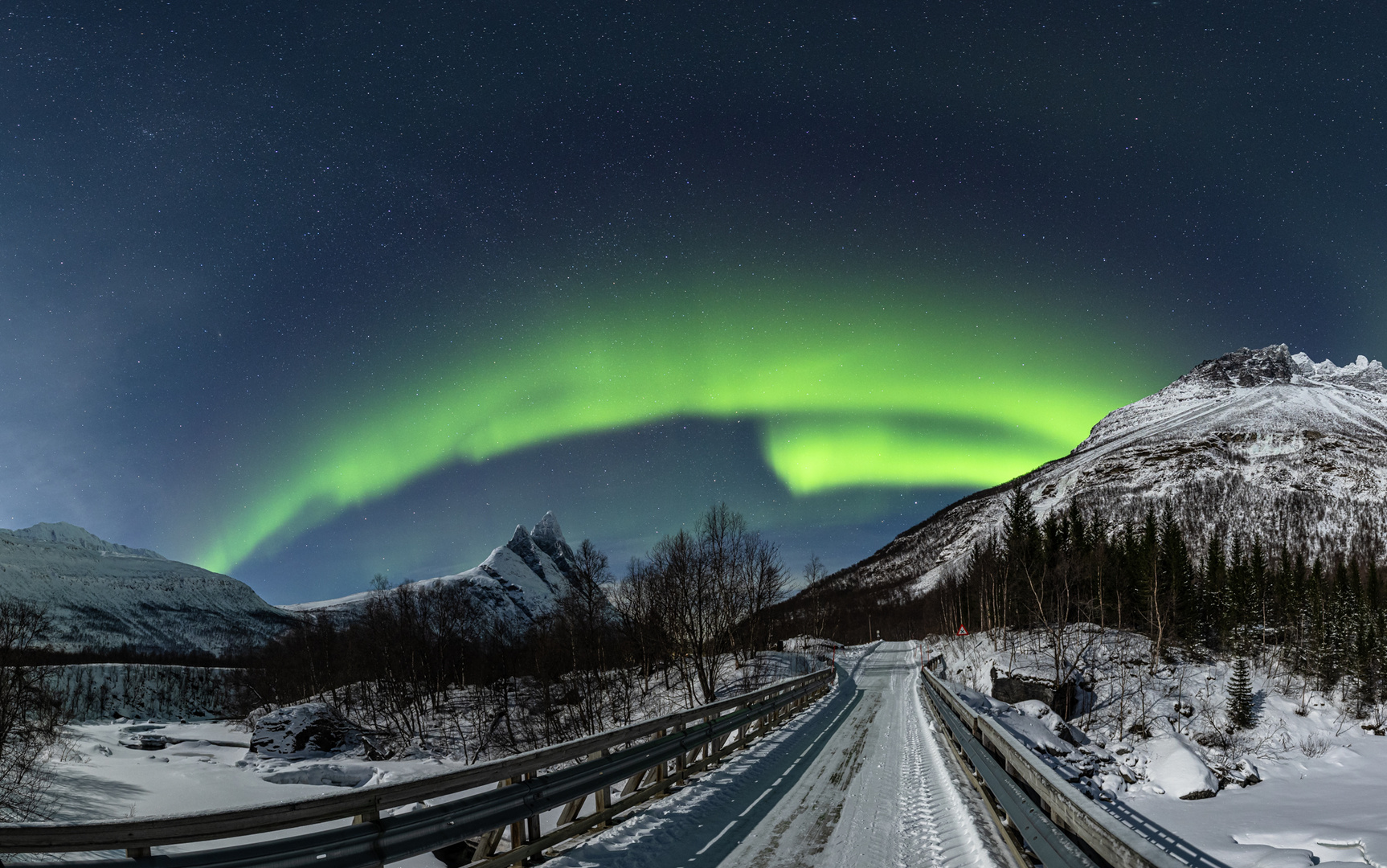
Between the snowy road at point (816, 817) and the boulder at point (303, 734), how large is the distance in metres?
51.1

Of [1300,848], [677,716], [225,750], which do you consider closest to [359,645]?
[225,750]

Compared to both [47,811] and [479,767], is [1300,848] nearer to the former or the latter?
[479,767]

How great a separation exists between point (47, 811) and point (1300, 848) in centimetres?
4860

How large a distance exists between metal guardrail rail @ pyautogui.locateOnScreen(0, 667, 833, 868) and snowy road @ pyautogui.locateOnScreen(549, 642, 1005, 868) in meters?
0.49

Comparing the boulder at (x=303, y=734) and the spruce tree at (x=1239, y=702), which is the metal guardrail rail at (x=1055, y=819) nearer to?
the spruce tree at (x=1239, y=702)

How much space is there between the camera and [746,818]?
792cm

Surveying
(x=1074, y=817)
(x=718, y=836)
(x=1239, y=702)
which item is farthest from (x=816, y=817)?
(x=1239, y=702)

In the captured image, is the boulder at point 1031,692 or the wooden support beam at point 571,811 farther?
the boulder at point 1031,692

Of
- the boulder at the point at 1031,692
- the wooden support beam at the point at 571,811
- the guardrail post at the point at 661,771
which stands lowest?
the boulder at the point at 1031,692

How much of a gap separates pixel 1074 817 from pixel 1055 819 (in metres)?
1.18

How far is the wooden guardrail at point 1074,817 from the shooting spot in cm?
355

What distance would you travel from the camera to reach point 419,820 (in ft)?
15.8

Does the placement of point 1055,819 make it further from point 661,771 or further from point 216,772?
point 216,772

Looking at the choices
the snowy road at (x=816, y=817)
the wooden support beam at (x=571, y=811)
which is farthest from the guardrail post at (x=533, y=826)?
the wooden support beam at (x=571, y=811)
